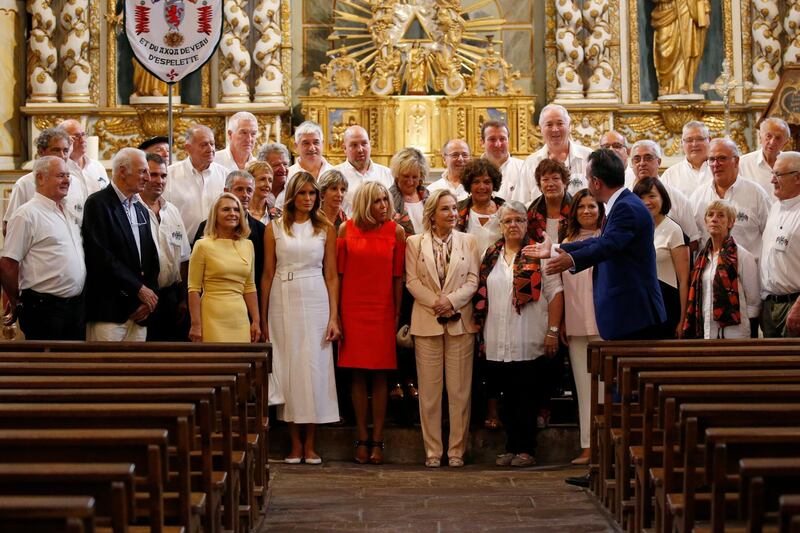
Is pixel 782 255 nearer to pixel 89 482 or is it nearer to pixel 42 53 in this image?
pixel 89 482

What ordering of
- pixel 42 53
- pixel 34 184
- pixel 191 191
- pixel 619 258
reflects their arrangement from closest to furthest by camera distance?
pixel 619 258, pixel 34 184, pixel 191 191, pixel 42 53

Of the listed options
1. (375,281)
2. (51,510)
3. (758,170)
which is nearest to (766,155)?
(758,170)

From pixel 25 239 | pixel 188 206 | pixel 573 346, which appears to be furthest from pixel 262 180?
pixel 573 346

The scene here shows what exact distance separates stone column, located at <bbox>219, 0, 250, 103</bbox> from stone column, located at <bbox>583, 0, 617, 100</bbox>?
3454mm

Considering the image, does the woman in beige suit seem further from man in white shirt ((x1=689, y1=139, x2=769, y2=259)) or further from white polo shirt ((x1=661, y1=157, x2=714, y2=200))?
white polo shirt ((x1=661, y1=157, x2=714, y2=200))

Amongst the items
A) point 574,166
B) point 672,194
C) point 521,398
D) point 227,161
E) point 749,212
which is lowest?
point 521,398

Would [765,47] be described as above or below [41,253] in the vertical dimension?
above

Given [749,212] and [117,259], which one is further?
[749,212]

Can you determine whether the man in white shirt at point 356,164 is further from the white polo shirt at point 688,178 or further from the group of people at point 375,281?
the white polo shirt at point 688,178

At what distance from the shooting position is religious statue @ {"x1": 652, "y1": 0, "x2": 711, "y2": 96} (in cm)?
1183

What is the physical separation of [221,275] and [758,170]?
3.75 metres

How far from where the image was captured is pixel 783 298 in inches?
250

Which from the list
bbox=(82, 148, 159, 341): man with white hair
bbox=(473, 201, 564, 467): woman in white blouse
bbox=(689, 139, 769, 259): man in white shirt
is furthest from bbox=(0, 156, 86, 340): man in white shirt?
bbox=(689, 139, 769, 259): man in white shirt

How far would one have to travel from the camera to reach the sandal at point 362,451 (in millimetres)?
6457
